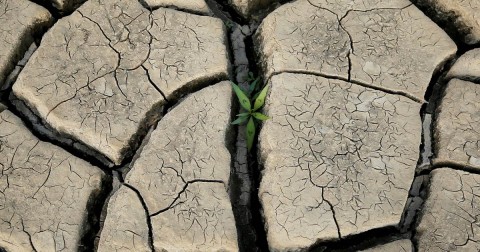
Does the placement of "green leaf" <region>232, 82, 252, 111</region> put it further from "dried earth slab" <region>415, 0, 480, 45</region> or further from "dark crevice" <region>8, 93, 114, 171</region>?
"dried earth slab" <region>415, 0, 480, 45</region>

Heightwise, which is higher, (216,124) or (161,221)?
(216,124)

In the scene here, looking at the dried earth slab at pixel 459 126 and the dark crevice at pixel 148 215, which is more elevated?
the dried earth slab at pixel 459 126

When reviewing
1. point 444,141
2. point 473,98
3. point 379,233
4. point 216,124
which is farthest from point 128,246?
point 473,98

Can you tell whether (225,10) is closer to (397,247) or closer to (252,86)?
(252,86)

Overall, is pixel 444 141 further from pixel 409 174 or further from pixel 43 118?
pixel 43 118

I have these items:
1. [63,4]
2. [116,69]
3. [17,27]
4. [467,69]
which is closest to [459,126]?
[467,69]

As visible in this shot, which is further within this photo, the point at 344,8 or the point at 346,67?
the point at 344,8

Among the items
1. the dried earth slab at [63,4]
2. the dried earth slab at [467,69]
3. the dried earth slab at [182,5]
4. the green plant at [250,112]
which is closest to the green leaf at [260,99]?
the green plant at [250,112]

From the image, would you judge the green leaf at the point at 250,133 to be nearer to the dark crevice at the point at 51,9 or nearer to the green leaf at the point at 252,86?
the green leaf at the point at 252,86
